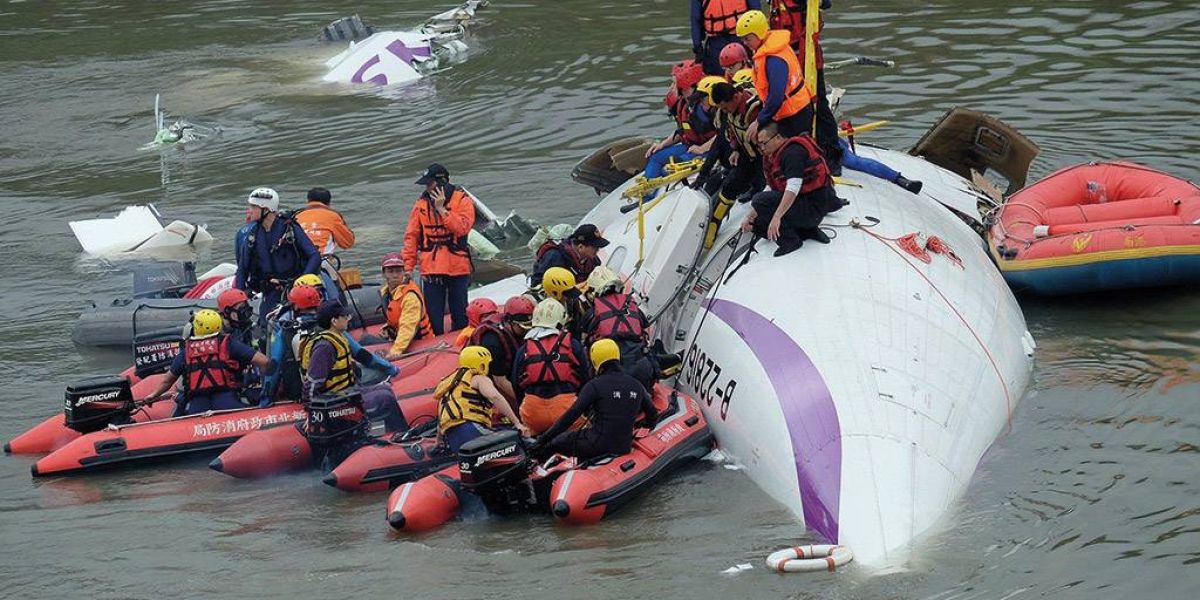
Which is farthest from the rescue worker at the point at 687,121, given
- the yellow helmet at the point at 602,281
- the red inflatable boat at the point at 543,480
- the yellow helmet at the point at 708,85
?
the red inflatable boat at the point at 543,480

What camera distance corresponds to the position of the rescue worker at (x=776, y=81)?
10.8 meters

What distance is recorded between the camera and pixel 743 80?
11.1 metres

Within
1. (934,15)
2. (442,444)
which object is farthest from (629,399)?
(934,15)

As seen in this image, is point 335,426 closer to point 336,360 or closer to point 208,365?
point 336,360

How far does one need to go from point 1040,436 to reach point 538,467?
10.9 feet

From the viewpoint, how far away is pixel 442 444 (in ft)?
33.9

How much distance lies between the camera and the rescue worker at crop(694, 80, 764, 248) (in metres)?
11.0

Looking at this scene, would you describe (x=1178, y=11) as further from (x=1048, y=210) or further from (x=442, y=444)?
(x=442, y=444)

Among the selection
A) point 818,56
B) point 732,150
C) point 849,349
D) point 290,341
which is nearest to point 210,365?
point 290,341

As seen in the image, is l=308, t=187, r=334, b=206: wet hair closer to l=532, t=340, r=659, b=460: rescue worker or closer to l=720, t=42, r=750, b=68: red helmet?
l=720, t=42, r=750, b=68: red helmet

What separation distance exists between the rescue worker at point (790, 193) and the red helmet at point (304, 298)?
325cm

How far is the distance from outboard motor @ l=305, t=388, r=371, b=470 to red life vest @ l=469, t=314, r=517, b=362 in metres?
0.98

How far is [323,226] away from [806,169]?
5.12 meters

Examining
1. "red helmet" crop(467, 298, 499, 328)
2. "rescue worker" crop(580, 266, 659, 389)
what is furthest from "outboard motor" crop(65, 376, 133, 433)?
"rescue worker" crop(580, 266, 659, 389)
